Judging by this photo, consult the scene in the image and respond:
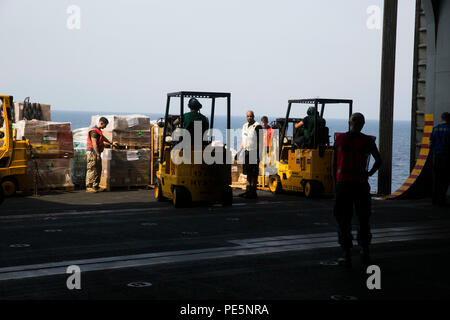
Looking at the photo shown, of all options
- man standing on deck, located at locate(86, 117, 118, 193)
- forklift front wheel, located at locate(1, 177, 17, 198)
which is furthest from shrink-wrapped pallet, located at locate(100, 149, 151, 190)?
forklift front wheel, located at locate(1, 177, 17, 198)

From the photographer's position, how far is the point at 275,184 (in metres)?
17.0

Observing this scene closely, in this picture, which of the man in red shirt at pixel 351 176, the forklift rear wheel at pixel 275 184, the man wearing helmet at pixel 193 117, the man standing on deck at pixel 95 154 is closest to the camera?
the man in red shirt at pixel 351 176

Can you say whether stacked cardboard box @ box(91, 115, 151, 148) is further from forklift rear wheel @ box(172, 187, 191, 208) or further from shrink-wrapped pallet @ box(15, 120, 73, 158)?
forklift rear wheel @ box(172, 187, 191, 208)

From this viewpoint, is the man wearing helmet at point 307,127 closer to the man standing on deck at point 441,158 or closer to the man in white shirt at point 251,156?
the man in white shirt at point 251,156

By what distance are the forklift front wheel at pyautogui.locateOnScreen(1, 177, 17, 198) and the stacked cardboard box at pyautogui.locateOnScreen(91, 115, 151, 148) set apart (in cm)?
323

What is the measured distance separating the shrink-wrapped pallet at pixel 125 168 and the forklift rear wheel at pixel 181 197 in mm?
4168

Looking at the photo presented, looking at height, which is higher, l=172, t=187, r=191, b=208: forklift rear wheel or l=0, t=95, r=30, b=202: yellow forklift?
l=0, t=95, r=30, b=202: yellow forklift

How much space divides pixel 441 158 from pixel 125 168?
8.02m

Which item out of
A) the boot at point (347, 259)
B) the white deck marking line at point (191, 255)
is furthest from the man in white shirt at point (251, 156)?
the boot at point (347, 259)

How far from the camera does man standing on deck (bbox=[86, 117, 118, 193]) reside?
651 inches

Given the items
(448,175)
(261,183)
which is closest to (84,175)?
(261,183)

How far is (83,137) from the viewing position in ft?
60.3

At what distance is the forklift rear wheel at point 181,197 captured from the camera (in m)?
13.2

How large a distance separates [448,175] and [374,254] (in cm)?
677
